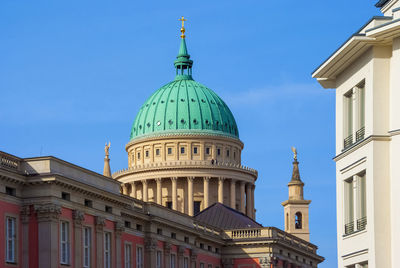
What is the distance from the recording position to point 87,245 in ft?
270

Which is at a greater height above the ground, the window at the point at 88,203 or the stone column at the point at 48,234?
the window at the point at 88,203

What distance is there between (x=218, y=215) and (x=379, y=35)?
10946 centimetres

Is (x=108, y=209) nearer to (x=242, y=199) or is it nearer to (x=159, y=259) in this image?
(x=159, y=259)

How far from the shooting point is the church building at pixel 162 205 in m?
75.9

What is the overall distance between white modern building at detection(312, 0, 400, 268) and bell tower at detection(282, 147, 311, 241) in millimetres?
123585

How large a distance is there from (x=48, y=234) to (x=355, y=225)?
40675 mm

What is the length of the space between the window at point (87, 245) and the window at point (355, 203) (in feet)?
147

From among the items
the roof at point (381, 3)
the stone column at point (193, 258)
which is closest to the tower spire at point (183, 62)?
the stone column at point (193, 258)

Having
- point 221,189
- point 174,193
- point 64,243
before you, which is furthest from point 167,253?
point 221,189

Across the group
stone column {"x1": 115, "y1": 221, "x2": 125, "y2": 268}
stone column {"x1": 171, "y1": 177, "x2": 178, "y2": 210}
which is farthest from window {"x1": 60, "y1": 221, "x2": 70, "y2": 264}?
stone column {"x1": 171, "y1": 177, "x2": 178, "y2": 210}

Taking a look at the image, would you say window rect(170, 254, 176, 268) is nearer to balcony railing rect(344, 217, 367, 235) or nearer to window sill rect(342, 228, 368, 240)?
window sill rect(342, 228, 368, 240)

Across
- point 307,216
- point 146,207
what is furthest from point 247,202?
point 146,207

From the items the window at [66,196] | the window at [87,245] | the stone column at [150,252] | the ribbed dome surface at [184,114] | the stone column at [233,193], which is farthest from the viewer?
the ribbed dome surface at [184,114]

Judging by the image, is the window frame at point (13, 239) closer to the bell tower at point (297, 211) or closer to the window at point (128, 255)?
the window at point (128, 255)
